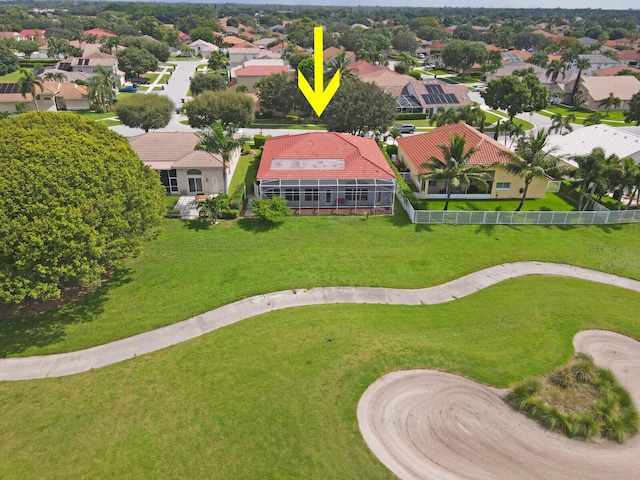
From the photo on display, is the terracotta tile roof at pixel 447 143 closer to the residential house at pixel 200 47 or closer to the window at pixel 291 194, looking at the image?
the window at pixel 291 194

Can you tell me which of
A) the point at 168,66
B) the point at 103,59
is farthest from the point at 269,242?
the point at 168,66

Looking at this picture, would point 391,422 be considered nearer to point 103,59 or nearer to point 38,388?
point 38,388

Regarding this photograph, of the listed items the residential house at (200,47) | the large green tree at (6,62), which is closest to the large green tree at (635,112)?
the residential house at (200,47)

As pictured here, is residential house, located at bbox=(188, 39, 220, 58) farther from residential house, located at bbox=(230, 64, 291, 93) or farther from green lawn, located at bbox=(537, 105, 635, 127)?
green lawn, located at bbox=(537, 105, 635, 127)

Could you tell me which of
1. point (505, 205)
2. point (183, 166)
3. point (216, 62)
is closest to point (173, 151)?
point (183, 166)

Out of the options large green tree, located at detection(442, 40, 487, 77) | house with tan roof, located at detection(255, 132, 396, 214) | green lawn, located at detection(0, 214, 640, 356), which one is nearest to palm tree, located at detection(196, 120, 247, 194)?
house with tan roof, located at detection(255, 132, 396, 214)

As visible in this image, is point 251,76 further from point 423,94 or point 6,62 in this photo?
point 6,62
